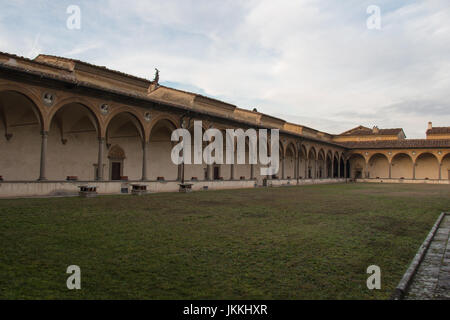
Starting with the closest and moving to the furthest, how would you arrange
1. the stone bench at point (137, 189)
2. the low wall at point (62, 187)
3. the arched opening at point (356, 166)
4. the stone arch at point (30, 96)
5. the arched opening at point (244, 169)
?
the low wall at point (62, 187) < the stone arch at point (30, 96) < the stone bench at point (137, 189) < the arched opening at point (244, 169) < the arched opening at point (356, 166)

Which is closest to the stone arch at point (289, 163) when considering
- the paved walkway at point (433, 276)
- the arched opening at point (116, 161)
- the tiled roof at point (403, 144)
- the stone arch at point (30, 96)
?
the tiled roof at point (403, 144)

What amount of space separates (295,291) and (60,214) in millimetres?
7064

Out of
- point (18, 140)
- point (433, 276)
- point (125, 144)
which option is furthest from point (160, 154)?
point (433, 276)

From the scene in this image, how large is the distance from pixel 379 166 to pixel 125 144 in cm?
3790

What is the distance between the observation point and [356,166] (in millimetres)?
49344

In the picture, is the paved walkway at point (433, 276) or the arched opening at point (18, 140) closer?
the paved walkway at point (433, 276)

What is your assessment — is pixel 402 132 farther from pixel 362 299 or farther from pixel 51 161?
pixel 362 299

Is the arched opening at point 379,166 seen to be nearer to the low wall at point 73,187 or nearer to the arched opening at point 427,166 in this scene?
the arched opening at point 427,166

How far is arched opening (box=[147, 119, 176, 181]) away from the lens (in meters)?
24.3

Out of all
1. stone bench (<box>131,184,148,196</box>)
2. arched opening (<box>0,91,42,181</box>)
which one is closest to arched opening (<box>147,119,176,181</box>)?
stone bench (<box>131,184,148,196</box>)

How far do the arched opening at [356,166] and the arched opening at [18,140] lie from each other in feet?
138

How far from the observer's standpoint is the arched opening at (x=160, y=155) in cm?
2433

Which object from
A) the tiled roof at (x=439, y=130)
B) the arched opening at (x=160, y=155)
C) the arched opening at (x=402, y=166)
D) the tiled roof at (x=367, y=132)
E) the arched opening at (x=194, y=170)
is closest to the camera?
the arched opening at (x=160, y=155)

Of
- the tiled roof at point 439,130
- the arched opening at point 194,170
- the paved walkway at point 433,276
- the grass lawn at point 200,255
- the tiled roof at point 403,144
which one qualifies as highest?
the tiled roof at point 439,130
